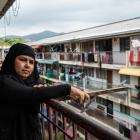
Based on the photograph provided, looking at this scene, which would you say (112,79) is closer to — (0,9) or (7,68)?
(0,9)

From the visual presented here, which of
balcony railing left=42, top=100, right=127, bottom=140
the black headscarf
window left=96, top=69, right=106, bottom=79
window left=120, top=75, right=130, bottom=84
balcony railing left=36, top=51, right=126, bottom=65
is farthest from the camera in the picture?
window left=96, top=69, right=106, bottom=79

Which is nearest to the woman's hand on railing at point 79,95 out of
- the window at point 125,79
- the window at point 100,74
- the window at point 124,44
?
the window at point 124,44

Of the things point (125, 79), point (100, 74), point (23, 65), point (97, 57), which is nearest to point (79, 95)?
point (23, 65)

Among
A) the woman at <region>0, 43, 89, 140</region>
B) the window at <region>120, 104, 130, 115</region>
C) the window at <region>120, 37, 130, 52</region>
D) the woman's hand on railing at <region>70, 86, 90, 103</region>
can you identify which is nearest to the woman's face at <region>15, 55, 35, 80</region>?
the woman at <region>0, 43, 89, 140</region>

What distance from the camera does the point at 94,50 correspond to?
33.3 metres

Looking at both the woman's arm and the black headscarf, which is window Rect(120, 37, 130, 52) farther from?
the woman's arm

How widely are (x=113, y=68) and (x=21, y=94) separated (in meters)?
26.5

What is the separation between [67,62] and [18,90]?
3729 cm

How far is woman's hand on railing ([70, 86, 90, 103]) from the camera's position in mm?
2416

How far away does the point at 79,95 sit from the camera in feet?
7.98

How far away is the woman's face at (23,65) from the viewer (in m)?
2.76

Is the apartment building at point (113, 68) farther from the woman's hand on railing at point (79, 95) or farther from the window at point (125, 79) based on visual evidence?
the woman's hand on railing at point (79, 95)

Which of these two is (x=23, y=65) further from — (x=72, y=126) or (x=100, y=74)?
(x=100, y=74)

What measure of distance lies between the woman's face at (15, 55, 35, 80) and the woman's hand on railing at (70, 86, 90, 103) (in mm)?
406
